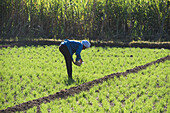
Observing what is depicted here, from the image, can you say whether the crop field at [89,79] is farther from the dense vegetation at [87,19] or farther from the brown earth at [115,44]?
the dense vegetation at [87,19]

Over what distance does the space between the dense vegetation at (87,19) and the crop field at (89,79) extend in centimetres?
369

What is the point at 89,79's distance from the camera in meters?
9.86

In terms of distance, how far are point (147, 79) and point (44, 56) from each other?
5.03 metres

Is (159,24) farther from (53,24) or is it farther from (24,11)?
(24,11)

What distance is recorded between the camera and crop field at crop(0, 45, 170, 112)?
307 inches

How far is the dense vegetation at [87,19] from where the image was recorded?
18156mm

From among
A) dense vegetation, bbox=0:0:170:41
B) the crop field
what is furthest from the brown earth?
the crop field

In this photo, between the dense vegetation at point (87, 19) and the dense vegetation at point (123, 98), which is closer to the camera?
the dense vegetation at point (123, 98)

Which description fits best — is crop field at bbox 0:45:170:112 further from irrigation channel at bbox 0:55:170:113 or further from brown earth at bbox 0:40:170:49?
brown earth at bbox 0:40:170:49

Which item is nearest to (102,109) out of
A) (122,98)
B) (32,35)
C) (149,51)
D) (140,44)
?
(122,98)

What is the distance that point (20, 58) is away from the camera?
504 inches

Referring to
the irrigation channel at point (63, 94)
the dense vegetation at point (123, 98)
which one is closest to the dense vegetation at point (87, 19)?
the irrigation channel at point (63, 94)

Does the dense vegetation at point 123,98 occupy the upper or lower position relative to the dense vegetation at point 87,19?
lower

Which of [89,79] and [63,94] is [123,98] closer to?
[63,94]
